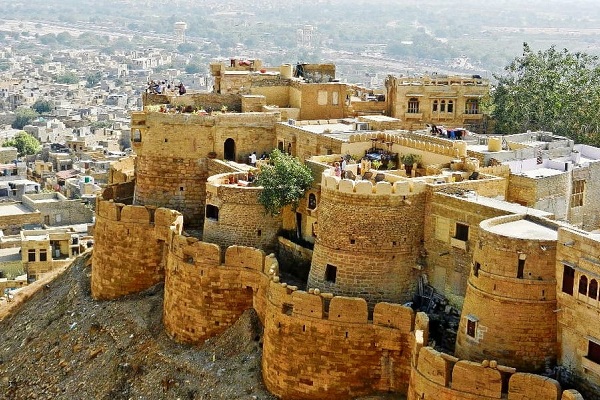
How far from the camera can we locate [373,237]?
1177 inches

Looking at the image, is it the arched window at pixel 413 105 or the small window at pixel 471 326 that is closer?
the small window at pixel 471 326

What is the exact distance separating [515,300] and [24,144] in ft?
326

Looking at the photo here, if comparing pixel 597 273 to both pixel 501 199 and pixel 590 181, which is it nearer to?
pixel 501 199

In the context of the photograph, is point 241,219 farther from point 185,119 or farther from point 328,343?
point 328,343

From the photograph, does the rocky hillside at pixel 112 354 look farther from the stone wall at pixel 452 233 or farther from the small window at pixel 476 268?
the small window at pixel 476 268

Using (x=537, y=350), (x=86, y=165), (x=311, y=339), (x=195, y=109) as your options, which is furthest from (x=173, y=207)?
(x=86, y=165)

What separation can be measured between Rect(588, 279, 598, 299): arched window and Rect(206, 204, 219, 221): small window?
14.3 m

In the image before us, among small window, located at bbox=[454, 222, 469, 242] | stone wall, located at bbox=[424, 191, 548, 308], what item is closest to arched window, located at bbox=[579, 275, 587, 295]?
stone wall, located at bbox=[424, 191, 548, 308]

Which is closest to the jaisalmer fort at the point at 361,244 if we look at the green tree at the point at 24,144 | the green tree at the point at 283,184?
the green tree at the point at 283,184

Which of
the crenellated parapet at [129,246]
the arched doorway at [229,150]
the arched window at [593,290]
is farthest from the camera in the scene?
the arched doorway at [229,150]

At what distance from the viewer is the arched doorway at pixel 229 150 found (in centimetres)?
3969

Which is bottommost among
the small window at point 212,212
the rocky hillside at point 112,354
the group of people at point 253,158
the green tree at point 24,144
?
the green tree at point 24,144

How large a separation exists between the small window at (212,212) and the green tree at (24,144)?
8391 cm

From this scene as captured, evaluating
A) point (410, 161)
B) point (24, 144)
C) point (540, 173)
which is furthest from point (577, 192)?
point (24, 144)
